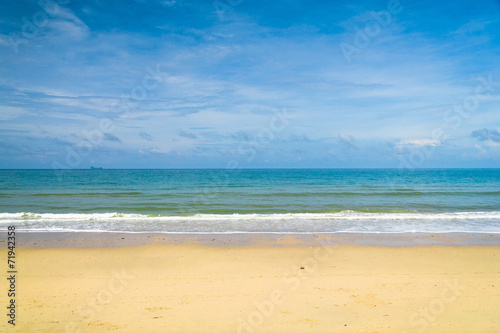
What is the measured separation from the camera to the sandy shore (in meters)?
5.27

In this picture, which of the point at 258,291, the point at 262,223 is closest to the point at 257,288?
the point at 258,291

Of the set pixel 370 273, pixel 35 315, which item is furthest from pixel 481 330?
pixel 35 315

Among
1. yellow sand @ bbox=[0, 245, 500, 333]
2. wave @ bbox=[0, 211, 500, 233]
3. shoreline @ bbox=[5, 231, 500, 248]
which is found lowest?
yellow sand @ bbox=[0, 245, 500, 333]

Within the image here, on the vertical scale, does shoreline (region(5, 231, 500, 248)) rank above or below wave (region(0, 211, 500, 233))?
below

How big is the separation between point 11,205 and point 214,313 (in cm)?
2355

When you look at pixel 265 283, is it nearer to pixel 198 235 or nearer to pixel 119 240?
pixel 198 235

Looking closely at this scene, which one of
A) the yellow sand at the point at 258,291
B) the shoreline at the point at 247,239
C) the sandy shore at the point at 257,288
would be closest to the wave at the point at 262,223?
the shoreline at the point at 247,239

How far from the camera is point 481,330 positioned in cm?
504

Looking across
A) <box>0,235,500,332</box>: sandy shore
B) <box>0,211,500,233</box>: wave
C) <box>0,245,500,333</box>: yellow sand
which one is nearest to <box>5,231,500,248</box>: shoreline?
<box>0,235,500,332</box>: sandy shore

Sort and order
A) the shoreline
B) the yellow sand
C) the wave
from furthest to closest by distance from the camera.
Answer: the wave, the shoreline, the yellow sand

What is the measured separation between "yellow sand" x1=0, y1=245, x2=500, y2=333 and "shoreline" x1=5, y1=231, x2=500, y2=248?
1217 mm

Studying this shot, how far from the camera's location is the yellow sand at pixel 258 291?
5246 mm

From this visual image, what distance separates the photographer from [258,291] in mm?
6590

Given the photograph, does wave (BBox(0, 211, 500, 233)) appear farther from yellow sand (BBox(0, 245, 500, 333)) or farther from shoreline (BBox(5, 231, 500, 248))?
yellow sand (BBox(0, 245, 500, 333))
